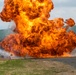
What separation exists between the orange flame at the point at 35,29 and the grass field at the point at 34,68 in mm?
9309

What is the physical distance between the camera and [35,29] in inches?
1356

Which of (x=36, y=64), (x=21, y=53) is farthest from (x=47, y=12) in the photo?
(x=36, y=64)

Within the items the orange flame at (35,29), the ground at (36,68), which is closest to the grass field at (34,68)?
the ground at (36,68)

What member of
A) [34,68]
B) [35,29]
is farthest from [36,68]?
[35,29]

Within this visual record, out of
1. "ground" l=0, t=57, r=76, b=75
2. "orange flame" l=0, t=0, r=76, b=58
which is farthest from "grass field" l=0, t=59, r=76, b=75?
"orange flame" l=0, t=0, r=76, b=58

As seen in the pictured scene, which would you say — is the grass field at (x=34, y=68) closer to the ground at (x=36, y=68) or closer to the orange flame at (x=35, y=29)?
the ground at (x=36, y=68)

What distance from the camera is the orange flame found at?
3450 centimetres

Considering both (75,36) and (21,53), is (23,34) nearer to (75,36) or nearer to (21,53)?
(21,53)

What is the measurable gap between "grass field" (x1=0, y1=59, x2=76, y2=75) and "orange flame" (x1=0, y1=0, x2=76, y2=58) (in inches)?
366

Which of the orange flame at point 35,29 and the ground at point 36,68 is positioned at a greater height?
the orange flame at point 35,29

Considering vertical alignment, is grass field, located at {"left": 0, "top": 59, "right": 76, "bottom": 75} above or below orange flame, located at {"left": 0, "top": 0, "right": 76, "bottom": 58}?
below

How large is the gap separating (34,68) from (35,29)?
12.1 meters

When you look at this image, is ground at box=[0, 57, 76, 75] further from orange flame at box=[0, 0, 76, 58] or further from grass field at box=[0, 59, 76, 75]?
orange flame at box=[0, 0, 76, 58]

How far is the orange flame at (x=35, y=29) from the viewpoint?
34500mm
